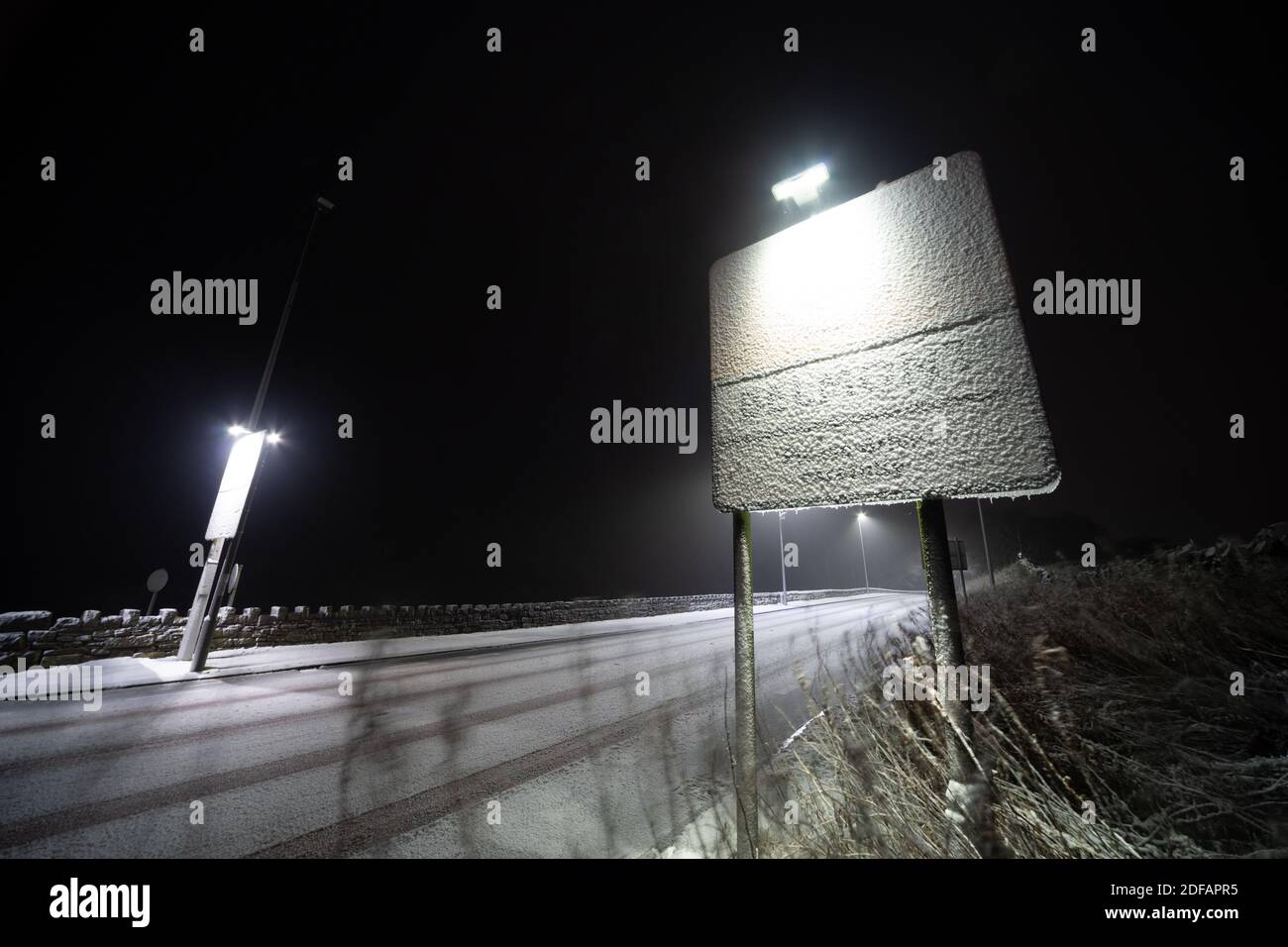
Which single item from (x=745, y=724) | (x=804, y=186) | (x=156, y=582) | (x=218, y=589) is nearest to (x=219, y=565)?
(x=218, y=589)

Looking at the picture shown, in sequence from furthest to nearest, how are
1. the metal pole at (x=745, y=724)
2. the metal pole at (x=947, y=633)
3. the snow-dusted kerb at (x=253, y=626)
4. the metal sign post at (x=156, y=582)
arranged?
the metal sign post at (x=156, y=582), the snow-dusted kerb at (x=253, y=626), the metal pole at (x=745, y=724), the metal pole at (x=947, y=633)

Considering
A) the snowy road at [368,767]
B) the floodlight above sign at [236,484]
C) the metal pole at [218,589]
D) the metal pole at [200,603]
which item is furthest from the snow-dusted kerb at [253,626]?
the snowy road at [368,767]

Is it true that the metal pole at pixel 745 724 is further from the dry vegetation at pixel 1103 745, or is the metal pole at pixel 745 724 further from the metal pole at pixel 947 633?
the metal pole at pixel 947 633

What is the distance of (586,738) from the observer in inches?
170

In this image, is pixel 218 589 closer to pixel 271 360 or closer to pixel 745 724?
pixel 271 360

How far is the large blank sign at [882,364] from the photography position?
63.2 inches

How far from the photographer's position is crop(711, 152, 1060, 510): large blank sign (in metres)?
1.61

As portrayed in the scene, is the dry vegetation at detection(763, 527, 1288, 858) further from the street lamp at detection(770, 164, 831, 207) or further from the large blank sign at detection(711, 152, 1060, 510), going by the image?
the street lamp at detection(770, 164, 831, 207)

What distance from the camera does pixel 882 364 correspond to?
1.90 metres

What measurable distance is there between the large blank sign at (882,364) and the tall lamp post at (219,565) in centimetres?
896

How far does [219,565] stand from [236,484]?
144 centimetres

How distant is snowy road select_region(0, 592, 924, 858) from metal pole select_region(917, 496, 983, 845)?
167 centimetres

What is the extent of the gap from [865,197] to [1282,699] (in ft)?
12.4
